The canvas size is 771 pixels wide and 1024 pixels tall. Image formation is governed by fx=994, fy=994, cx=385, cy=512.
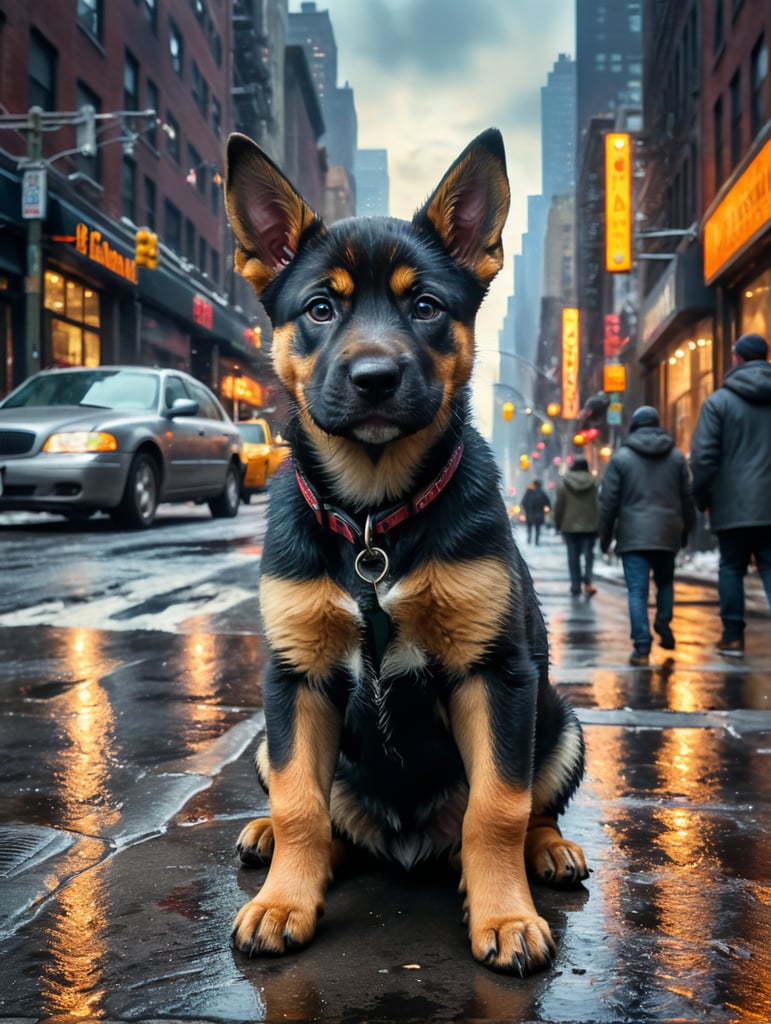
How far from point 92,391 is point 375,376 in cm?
1232

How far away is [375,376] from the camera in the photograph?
8.01 feet

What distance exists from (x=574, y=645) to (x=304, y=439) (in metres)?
5.65

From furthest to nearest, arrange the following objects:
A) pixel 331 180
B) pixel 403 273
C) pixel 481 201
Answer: pixel 331 180
pixel 481 201
pixel 403 273

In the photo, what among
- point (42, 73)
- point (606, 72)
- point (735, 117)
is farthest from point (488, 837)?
point (606, 72)

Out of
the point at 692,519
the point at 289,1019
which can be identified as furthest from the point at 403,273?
A: the point at 692,519

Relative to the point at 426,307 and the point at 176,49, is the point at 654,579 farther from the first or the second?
the point at 176,49

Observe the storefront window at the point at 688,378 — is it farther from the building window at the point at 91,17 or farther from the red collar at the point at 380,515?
the red collar at the point at 380,515

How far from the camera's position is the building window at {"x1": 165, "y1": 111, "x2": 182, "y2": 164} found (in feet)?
124

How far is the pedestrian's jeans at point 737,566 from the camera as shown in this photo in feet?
24.7

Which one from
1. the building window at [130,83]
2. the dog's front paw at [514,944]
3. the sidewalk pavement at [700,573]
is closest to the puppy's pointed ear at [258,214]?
the dog's front paw at [514,944]

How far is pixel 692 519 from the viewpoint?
28.1 feet

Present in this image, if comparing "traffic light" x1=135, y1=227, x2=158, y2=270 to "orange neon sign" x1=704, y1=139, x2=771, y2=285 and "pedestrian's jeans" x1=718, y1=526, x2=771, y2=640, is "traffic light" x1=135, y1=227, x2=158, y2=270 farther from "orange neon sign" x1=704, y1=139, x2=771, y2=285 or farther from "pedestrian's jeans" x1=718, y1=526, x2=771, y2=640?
"pedestrian's jeans" x1=718, y1=526, x2=771, y2=640

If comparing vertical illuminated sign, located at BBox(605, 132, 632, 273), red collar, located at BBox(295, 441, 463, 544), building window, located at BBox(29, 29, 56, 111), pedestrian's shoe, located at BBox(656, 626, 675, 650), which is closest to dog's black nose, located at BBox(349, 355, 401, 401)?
red collar, located at BBox(295, 441, 463, 544)

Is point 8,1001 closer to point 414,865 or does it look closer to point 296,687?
point 296,687
